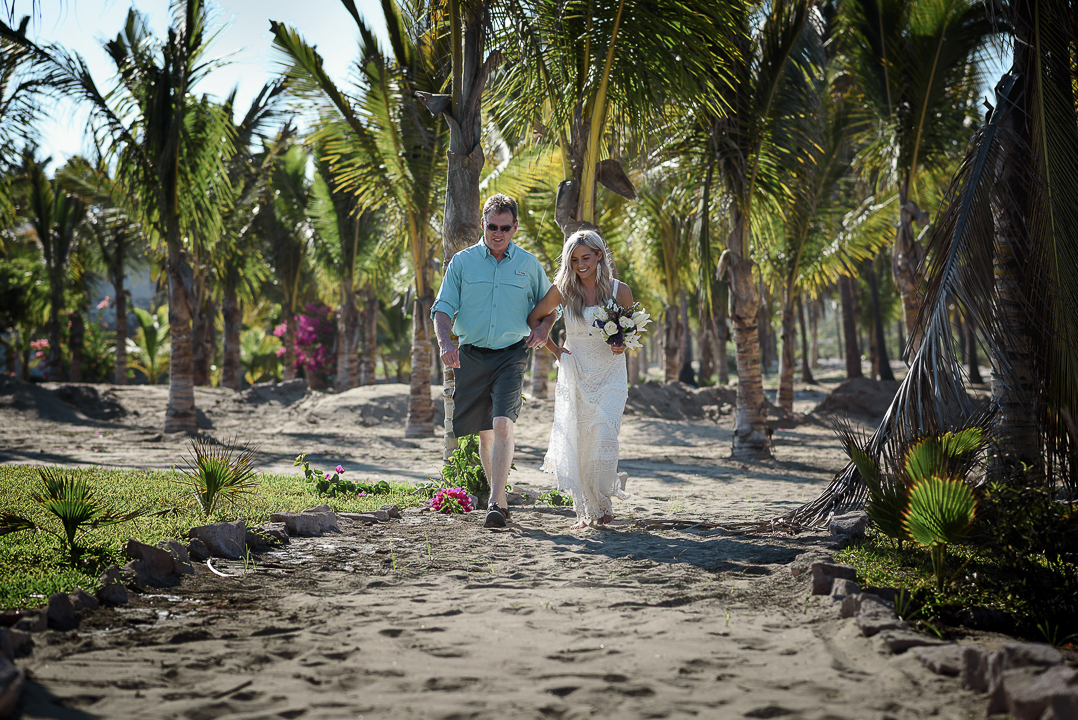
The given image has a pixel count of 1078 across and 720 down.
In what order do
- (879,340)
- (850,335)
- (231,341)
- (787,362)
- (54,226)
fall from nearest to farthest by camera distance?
1. (787,362)
2. (54,226)
3. (231,341)
4. (850,335)
5. (879,340)

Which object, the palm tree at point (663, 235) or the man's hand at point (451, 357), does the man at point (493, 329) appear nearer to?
the man's hand at point (451, 357)

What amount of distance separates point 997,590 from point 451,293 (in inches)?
138

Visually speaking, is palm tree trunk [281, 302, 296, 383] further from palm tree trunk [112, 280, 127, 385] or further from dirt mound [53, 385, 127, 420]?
dirt mound [53, 385, 127, 420]

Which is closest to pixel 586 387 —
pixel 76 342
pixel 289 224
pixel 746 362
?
pixel 746 362

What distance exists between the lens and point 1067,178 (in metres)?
4.04

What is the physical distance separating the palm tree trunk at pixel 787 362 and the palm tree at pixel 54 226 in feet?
60.9

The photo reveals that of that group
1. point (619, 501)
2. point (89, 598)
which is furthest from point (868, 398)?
point (89, 598)

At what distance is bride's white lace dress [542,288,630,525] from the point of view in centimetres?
498

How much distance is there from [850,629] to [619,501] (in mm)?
3744

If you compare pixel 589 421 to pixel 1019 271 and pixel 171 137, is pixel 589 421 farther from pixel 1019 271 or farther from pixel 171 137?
pixel 171 137

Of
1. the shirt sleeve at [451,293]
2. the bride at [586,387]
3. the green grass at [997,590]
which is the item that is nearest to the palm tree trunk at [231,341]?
the shirt sleeve at [451,293]

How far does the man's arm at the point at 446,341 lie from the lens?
4.81 m

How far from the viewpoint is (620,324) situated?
4.91 meters

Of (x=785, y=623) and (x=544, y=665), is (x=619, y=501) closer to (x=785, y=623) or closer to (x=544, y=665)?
(x=785, y=623)
